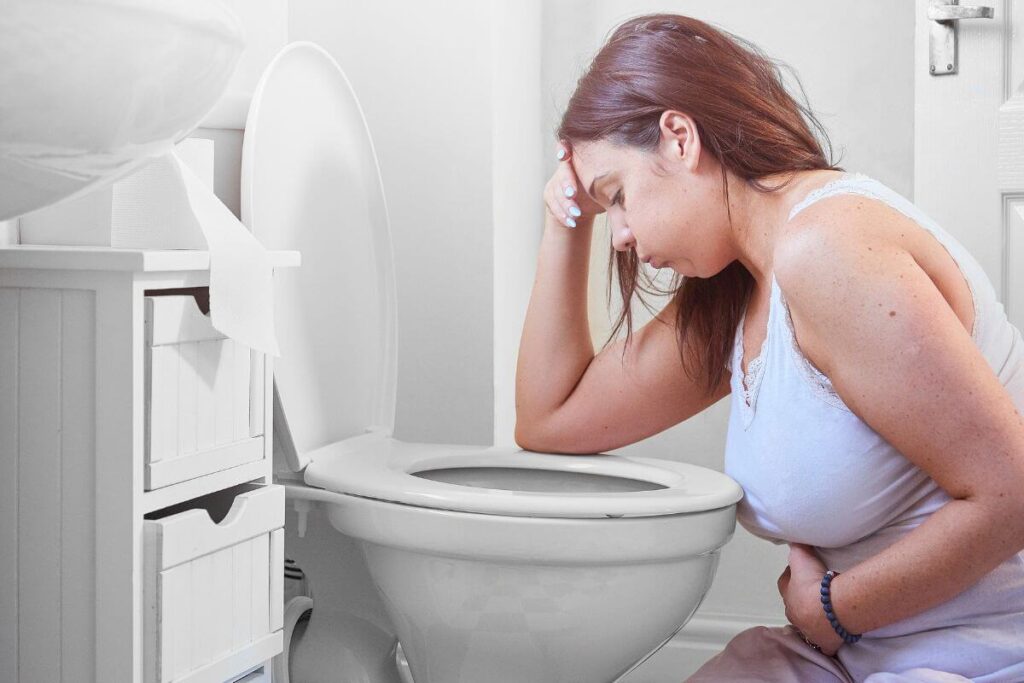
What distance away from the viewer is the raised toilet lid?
1.16m

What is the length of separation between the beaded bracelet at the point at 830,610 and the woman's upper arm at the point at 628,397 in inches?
12.8

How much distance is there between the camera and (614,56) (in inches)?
49.6

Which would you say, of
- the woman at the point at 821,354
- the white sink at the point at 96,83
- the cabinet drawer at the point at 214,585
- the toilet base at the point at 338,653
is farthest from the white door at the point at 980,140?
the white sink at the point at 96,83

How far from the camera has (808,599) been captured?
1.16 metres

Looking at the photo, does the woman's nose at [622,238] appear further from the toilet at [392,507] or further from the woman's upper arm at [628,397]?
the toilet at [392,507]

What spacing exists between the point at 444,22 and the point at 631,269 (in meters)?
0.61

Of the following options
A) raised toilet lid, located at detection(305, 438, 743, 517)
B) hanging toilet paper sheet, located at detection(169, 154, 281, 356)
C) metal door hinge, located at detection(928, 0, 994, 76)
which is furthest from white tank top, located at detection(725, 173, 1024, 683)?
metal door hinge, located at detection(928, 0, 994, 76)

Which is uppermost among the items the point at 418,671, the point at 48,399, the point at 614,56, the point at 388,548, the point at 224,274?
the point at 614,56

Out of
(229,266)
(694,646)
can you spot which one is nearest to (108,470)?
(229,266)

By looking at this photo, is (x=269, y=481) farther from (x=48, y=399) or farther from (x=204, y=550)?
(x=48, y=399)

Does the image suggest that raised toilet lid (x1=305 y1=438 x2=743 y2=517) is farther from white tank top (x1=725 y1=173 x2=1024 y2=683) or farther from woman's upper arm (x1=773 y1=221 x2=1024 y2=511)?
woman's upper arm (x1=773 y1=221 x2=1024 y2=511)

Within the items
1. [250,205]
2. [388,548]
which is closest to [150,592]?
[388,548]

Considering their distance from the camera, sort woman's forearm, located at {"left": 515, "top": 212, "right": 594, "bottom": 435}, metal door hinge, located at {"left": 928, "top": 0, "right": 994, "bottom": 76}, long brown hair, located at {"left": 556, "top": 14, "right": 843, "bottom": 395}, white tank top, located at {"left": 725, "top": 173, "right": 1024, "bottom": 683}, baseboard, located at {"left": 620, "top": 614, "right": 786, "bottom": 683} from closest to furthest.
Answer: white tank top, located at {"left": 725, "top": 173, "right": 1024, "bottom": 683}
long brown hair, located at {"left": 556, "top": 14, "right": 843, "bottom": 395}
woman's forearm, located at {"left": 515, "top": 212, "right": 594, "bottom": 435}
metal door hinge, located at {"left": 928, "top": 0, "right": 994, "bottom": 76}
baseboard, located at {"left": 620, "top": 614, "right": 786, "bottom": 683}

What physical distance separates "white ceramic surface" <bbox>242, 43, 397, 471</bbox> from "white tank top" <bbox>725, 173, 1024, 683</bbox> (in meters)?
0.55
